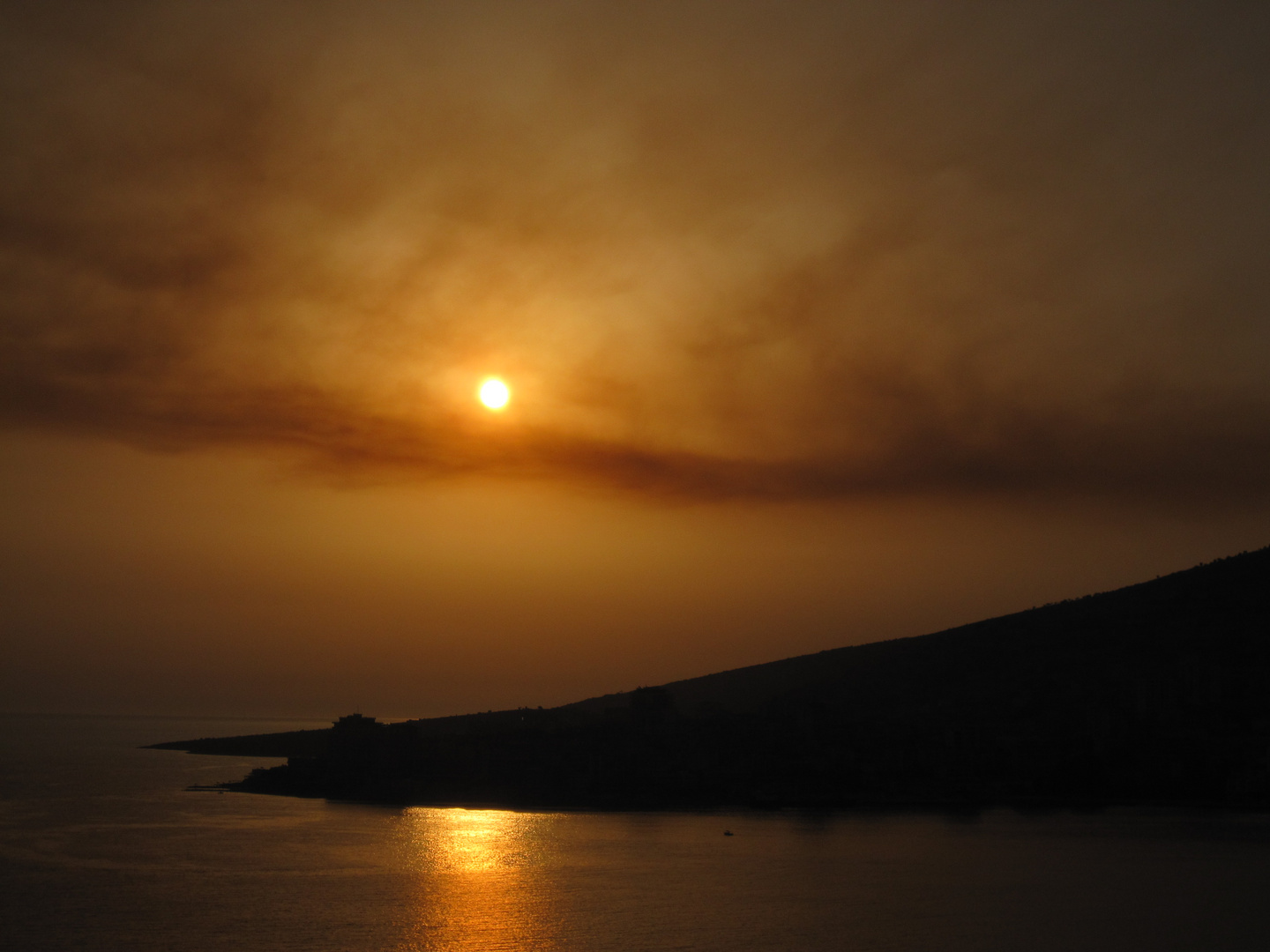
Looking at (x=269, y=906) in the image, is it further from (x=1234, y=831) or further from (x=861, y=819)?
(x=1234, y=831)

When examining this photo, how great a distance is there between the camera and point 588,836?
4144 inches

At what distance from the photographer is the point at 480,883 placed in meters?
77.1

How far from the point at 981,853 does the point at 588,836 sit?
37291 millimetres

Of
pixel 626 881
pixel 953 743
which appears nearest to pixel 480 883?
pixel 626 881

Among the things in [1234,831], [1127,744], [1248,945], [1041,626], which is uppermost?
[1041,626]

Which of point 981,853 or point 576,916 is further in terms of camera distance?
point 981,853

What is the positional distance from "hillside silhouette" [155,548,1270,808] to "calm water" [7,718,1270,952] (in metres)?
17.2

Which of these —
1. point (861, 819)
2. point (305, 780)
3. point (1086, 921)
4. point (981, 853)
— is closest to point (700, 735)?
point (861, 819)

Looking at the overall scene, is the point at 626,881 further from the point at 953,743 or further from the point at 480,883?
the point at 953,743

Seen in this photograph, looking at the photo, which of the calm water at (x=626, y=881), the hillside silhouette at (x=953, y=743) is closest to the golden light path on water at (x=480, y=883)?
the calm water at (x=626, y=881)

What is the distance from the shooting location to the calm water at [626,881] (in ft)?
204

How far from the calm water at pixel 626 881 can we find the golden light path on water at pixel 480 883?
29cm

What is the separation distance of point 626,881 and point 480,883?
35.1ft

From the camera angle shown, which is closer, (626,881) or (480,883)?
(480,883)
